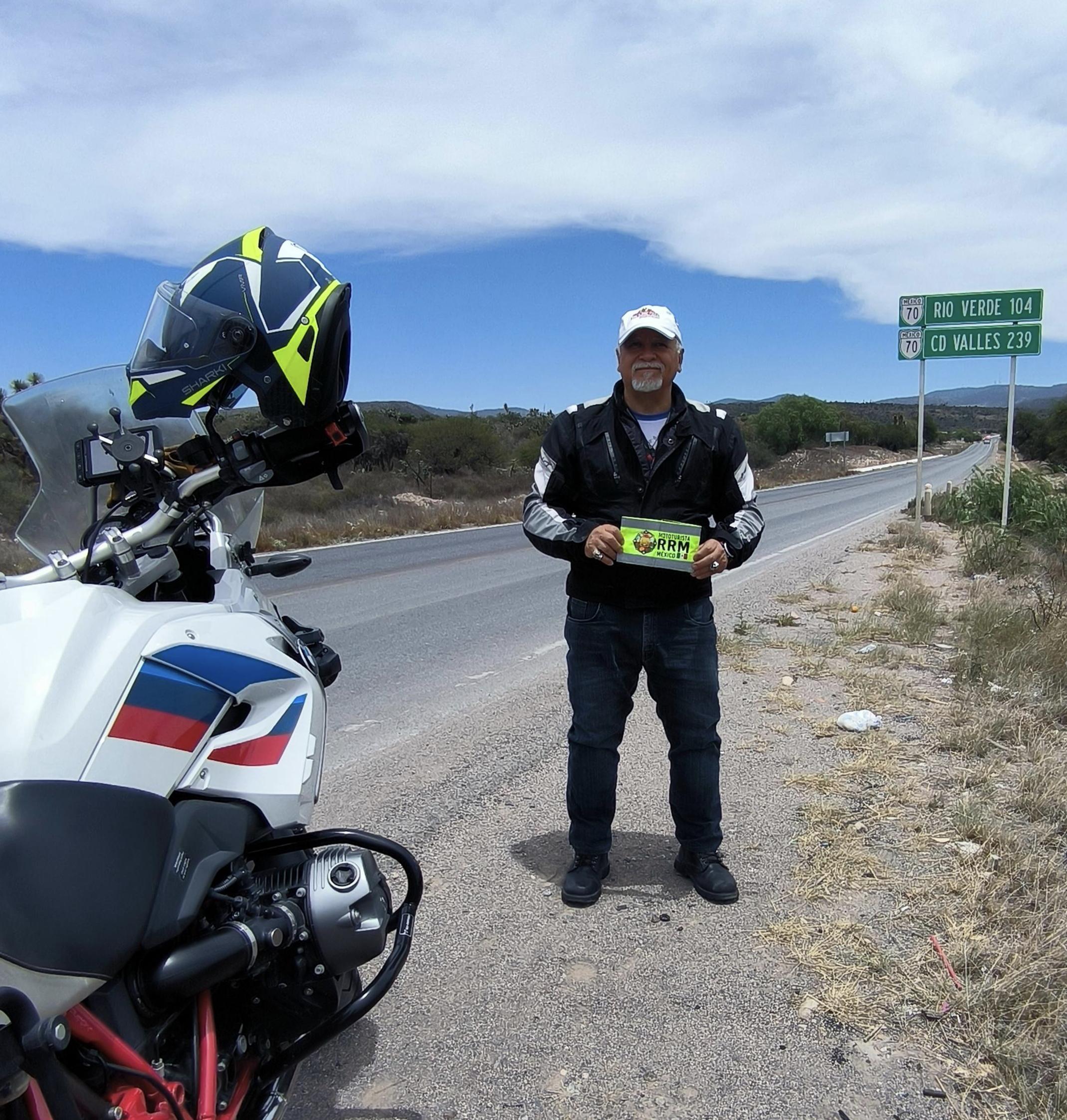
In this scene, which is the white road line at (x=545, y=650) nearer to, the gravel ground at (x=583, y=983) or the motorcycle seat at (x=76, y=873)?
the gravel ground at (x=583, y=983)

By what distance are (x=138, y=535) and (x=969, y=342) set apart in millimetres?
15174

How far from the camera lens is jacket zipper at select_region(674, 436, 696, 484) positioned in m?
3.29

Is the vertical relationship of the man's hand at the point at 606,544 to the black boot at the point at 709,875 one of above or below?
above

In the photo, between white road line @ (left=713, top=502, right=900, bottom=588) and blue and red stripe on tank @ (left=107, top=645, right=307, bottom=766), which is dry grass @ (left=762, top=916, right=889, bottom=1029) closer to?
blue and red stripe on tank @ (left=107, top=645, right=307, bottom=766)

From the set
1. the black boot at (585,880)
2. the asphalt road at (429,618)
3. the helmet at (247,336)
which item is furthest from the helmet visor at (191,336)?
the asphalt road at (429,618)

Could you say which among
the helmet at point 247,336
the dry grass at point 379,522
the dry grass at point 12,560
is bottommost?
the dry grass at point 379,522

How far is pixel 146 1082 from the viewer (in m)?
1.62

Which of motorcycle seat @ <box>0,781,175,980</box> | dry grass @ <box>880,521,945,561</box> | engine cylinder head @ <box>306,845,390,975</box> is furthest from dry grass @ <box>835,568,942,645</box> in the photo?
motorcycle seat @ <box>0,781,175,980</box>

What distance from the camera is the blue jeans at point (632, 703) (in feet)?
11.0

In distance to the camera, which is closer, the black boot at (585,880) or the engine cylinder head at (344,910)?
the engine cylinder head at (344,910)

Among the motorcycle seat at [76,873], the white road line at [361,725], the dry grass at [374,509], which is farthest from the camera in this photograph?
the dry grass at [374,509]

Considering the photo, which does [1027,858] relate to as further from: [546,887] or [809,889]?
[546,887]

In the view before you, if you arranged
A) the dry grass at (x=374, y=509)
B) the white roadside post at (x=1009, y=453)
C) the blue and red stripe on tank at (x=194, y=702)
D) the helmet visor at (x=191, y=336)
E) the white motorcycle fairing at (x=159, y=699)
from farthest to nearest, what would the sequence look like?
the dry grass at (x=374, y=509) → the white roadside post at (x=1009, y=453) → the helmet visor at (x=191, y=336) → the blue and red stripe on tank at (x=194, y=702) → the white motorcycle fairing at (x=159, y=699)

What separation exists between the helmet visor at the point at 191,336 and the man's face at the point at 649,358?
155cm
